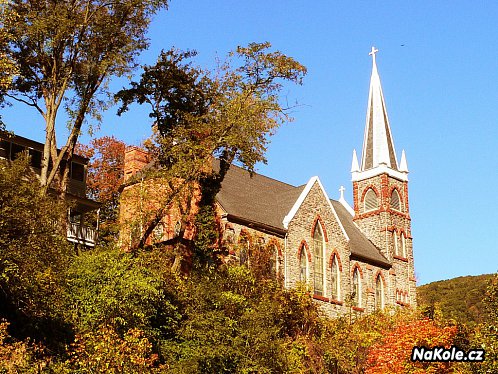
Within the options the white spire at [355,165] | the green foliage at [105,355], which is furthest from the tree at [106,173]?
the green foliage at [105,355]

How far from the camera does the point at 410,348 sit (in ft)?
89.1

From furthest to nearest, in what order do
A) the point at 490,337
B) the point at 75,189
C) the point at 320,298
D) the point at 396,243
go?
1. the point at 396,243
2. the point at 75,189
3. the point at 320,298
4. the point at 490,337

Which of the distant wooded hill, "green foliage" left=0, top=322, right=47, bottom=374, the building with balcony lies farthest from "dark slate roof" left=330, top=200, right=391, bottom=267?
"green foliage" left=0, top=322, right=47, bottom=374

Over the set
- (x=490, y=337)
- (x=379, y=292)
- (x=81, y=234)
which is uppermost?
(x=81, y=234)

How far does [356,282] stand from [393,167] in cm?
1497

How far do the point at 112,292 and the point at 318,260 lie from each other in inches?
842

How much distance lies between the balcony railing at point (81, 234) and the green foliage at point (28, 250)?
57.0 feet

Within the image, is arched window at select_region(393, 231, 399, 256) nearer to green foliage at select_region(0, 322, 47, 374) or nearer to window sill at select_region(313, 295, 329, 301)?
window sill at select_region(313, 295, 329, 301)

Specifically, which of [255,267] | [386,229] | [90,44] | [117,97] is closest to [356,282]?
[386,229]

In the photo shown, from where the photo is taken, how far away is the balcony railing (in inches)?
1621

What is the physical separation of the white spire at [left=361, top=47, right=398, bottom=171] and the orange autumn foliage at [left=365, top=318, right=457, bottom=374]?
104 feet

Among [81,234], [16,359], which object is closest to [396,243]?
[81,234]

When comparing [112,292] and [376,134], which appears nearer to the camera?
[112,292]

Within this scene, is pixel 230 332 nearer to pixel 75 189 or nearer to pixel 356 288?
pixel 75 189
